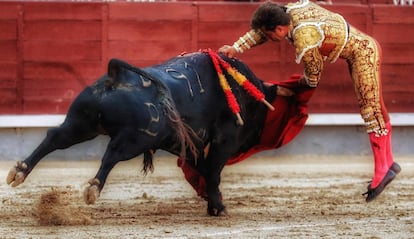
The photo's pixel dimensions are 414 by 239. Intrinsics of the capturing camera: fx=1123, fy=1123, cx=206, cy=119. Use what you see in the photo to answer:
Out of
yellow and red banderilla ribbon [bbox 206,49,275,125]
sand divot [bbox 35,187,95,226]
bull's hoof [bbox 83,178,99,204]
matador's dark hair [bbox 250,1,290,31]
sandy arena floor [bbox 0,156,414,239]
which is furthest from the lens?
yellow and red banderilla ribbon [bbox 206,49,275,125]

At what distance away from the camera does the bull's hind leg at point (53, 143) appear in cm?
479

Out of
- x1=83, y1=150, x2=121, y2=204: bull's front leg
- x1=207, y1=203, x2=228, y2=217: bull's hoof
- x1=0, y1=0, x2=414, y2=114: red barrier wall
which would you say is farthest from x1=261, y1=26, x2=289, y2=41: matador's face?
x1=0, y1=0, x2=414, y2=114: red barrier wall

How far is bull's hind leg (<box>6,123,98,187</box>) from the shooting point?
4785mm

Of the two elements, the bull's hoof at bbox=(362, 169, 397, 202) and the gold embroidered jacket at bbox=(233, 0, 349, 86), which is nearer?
the gold embroidered jacket at bbox=(233, 0, 349, 86)

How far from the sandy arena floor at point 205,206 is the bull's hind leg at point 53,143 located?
0.24 m

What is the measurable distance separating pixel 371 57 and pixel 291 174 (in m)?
2.41

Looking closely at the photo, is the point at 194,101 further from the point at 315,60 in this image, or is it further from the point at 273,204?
the point at 273,204

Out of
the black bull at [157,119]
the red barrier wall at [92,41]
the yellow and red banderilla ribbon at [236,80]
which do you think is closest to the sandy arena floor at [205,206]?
the black bull at [157,119]

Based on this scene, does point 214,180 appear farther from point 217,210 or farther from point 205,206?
point 205,206

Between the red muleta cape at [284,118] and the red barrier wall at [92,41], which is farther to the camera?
the red barrier wall at [92,41]

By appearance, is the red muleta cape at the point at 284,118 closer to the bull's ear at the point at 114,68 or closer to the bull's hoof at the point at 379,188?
the bull's hoof at the point at 379,188

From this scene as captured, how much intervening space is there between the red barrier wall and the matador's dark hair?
3822 mm

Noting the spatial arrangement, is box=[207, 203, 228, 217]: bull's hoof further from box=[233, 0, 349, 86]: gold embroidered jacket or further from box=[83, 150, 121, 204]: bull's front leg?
box=[83, 150, 121, 204]: bull's front leg

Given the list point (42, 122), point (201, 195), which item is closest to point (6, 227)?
point (201, 195)
